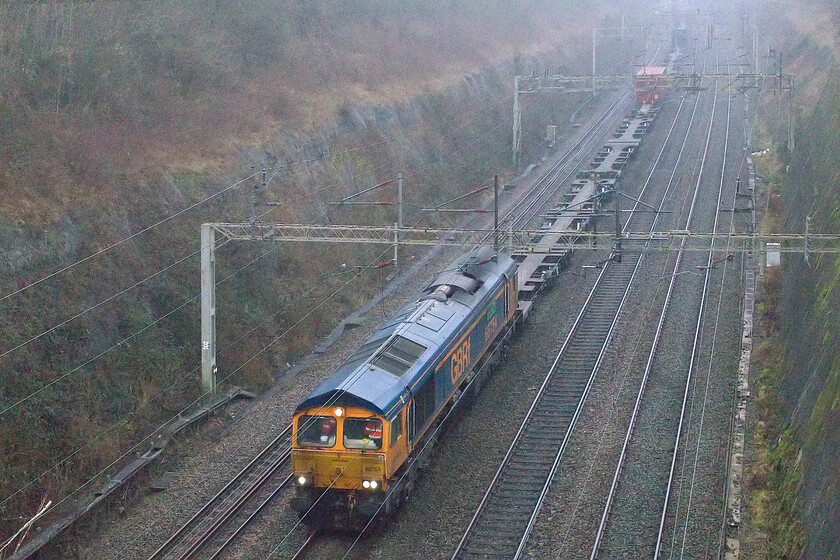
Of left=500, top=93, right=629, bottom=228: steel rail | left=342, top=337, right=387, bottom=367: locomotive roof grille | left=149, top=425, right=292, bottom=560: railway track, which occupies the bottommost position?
left=149, top=425, right=292, bottom=560: railway track

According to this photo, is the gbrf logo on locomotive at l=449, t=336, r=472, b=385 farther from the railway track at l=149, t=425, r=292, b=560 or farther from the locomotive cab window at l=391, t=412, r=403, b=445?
the railway track at l=149, t=425, r=292, b=560

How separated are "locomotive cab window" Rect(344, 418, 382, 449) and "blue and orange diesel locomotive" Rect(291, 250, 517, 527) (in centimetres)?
2

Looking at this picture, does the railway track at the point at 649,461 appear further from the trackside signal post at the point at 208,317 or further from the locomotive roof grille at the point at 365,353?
the trackside signal post at the point at 208,317

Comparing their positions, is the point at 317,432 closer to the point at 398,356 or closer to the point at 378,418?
the point at 378,418

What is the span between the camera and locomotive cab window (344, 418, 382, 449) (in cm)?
1415

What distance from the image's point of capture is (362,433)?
14.2 meters

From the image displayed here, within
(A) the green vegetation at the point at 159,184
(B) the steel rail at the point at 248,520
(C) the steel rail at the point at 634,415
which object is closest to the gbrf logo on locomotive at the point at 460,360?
(C) the steel rail at the point at 634,415

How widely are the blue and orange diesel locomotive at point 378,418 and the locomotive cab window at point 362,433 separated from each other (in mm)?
16

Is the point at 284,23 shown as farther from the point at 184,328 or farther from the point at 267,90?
the point at 184,328

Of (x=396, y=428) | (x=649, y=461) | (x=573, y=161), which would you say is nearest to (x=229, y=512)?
(x=396, y=428)

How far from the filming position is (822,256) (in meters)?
18.8

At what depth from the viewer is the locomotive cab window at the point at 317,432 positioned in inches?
564

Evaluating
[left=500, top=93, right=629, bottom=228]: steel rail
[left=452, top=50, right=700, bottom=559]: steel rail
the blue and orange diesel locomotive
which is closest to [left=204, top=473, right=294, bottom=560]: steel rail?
the blue and orange diesel locomotive

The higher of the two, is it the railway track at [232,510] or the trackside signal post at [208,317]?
the trackside signal post at [208,317]
